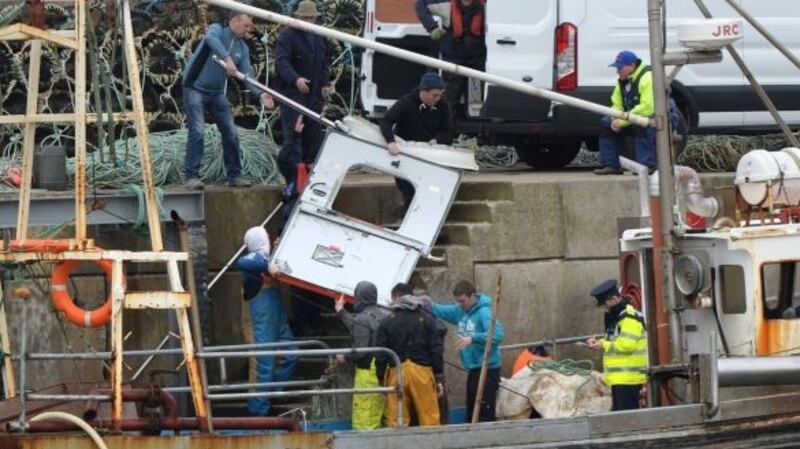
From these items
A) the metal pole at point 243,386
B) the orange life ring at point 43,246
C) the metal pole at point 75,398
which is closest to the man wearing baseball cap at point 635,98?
the metal pole at point 243,386

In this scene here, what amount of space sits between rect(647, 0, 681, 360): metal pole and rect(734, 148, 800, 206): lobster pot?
1.78ft

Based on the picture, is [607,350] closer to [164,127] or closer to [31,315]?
[31,315]

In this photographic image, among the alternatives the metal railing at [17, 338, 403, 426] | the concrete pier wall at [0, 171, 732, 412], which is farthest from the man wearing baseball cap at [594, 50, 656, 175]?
the metal railing at [17, 338, 403, 426]

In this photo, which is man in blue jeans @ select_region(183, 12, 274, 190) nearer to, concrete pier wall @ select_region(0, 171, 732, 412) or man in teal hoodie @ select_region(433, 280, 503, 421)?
concrete pier wall @ select_region(0, 171, 732, 412)

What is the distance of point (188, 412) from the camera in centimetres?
1478

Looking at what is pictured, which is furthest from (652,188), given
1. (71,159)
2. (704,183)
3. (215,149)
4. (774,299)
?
(71,159)

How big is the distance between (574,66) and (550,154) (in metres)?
1.64

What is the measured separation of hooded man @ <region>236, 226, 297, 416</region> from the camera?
49.2ft

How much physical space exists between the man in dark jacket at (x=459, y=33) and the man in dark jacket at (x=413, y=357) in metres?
3.31

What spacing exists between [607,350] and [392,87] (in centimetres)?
417

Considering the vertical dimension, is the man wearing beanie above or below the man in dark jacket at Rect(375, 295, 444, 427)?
above

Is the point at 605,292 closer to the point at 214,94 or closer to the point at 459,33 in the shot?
the point at 459,33

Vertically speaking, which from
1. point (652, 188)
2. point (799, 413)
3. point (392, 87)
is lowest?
point (799, 413)

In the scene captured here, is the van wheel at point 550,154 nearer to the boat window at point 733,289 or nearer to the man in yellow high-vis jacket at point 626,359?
the man in yellow high-vis jacket at point 626,359
